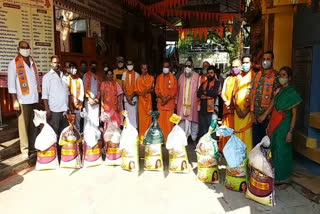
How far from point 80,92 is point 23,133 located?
1208 mm

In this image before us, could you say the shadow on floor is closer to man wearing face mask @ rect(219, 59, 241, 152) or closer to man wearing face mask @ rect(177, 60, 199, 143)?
man wearing face mask @ rect(177, 60, 199, 143)

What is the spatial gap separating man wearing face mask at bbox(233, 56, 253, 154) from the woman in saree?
0.43 metres

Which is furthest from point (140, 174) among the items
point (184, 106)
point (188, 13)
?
point (188, 13)

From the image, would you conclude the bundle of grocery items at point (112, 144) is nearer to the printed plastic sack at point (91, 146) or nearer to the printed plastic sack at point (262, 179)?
the printed plastic sack at point (91, 146)

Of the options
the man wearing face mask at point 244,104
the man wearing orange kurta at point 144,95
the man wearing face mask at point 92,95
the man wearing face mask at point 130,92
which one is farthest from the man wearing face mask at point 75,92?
the man wearing face mask at point 244,104

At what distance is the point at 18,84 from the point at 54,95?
0.56m

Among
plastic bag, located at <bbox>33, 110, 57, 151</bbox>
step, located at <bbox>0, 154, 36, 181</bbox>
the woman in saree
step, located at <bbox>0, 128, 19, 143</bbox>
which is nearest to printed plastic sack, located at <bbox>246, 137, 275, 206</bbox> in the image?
the woman in saree

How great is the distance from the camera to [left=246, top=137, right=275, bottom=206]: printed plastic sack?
304 cm

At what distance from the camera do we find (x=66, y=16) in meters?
10.2

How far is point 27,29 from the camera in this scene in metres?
4.95

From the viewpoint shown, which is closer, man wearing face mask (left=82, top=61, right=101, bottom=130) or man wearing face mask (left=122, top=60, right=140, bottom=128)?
man wearing face mask (left=82, top=61, right=101, bottom=130)

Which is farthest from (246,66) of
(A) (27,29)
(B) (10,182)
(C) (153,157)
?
(A) (27,29)

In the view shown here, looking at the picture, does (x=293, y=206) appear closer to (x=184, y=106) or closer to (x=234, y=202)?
(x=234, y=202)

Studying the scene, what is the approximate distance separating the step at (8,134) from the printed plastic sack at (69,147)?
126 centimetres
